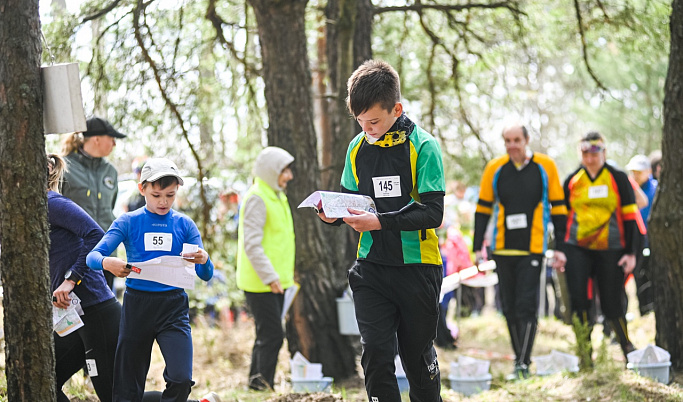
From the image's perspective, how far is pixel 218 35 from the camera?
26.7 ft

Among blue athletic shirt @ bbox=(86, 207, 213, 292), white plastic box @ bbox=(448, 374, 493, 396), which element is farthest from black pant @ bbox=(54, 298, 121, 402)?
white plastic box @ bbox=(448, 374, 493, 396)

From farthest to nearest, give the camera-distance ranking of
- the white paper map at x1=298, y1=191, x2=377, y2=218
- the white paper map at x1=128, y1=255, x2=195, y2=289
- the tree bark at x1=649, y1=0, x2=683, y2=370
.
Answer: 1. the tree bark at x1=649, y1=0, x2=683, y2=370
2. the white paper map at x1=128, y1=255, x2=195, y2=289
3. the white paper map at x1=298, y1=191, x2=377, y2=218

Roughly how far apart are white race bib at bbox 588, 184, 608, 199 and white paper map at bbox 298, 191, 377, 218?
397 centimetres

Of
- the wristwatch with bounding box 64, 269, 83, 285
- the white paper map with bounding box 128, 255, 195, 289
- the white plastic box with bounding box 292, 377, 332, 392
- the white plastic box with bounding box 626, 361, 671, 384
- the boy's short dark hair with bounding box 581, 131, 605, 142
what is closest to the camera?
the white paper map with bounding box 128, 255, 195, 289

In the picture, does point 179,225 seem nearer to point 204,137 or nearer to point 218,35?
point 218,35

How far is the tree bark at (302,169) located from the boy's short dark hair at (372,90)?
339cm

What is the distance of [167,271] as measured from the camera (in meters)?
4.39

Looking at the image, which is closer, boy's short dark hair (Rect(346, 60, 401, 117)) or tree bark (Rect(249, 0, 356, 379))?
boy's short dark hair (Rect(346, 60, 401, 117))

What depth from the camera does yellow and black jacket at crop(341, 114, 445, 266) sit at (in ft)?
13.3

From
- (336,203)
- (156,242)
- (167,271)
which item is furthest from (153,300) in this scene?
(336,203)

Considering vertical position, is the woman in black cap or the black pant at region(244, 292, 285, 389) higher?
the woman in black cap

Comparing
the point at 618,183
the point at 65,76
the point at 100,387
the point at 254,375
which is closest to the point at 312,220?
the point at 254,375

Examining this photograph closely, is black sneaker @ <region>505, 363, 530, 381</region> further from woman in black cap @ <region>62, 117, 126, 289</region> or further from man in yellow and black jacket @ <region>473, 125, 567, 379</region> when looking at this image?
woman in black cap @ <region>62, 117, 126, 289</region>

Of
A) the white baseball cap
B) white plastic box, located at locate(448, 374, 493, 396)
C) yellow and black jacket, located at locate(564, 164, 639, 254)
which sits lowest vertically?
white plastic box, located at locate(448, 374, 493, 396)
